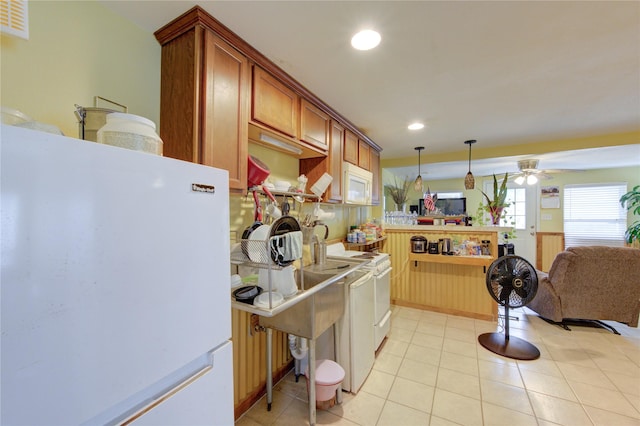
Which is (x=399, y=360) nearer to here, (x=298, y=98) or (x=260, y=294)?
(x=260, y=294)

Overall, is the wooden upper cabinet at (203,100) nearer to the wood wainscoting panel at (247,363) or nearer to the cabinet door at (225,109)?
the cabinet door at (225,109)

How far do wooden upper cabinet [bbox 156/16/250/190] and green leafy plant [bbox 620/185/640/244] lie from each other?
259 inches

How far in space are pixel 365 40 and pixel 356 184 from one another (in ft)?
4.86

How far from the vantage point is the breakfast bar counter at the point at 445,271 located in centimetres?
311

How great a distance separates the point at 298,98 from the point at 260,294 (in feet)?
4.59

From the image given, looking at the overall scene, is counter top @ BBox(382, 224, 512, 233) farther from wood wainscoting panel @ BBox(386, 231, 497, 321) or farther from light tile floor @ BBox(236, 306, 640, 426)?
light tile floor @ BBox(236, 306, 640, 426)

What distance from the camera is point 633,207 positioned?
4906mm

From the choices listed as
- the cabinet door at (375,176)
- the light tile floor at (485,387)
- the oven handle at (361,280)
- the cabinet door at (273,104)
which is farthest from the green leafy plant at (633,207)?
the cabinet door at (273,104)

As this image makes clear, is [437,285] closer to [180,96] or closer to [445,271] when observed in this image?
[445,271]

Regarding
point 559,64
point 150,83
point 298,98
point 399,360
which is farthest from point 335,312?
point 559,64

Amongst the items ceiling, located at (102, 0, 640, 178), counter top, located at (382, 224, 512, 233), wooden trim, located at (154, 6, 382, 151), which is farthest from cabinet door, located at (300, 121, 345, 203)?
counter top, located at (382, 224, 512, 233)

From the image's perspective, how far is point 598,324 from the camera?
2.81 meters

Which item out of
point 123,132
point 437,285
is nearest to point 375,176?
point 437,285

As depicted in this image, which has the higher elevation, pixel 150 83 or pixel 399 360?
pixel 150 83
